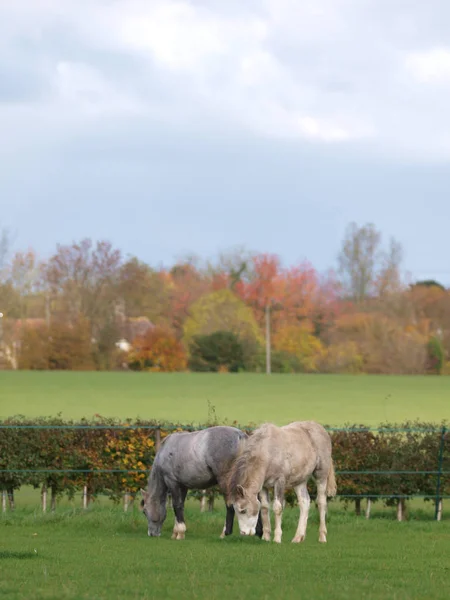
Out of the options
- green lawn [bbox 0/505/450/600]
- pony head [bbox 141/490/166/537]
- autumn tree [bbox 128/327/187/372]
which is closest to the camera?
green lawn [bbox 0/505/450/600]

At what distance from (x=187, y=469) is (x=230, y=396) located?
39.3 meters

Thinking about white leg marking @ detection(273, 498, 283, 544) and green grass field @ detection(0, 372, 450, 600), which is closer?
green grass field @ detection(0, 372, 450, 600)

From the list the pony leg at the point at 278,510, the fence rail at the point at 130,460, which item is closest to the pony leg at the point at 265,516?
the pony leg at the point at 278,510

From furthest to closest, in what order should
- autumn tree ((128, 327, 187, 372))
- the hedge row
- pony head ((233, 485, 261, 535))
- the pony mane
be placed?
autumn tree ((128, 327, 187, 372))
the hedge row
the pony mane
pony head ((233, 485, 261, 535))

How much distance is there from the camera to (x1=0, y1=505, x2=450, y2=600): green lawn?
29.9 feet

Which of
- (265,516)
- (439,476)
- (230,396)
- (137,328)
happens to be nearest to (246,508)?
(265,516)

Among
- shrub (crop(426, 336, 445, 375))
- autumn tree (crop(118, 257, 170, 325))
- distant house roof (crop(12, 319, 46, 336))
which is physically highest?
autumn tree (crop(118, 257, 170, 325))

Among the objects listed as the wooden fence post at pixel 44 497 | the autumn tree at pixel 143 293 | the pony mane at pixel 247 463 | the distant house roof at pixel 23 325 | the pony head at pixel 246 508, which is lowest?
the wooden fence post at pixel 44 497

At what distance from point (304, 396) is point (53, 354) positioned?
109ft

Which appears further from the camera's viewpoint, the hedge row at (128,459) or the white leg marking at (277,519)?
the hedge row at (128,459)

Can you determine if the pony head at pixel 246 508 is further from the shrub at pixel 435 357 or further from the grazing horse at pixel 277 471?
the shrub at pixel 435 357

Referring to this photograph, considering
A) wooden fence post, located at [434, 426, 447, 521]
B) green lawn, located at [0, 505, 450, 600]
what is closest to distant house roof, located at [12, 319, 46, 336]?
wooden fence post, located at [434, 426, 447, 521]

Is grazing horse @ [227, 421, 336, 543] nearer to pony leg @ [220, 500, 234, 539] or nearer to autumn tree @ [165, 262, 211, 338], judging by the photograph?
pony leg @ [220, 500, 234, 539]

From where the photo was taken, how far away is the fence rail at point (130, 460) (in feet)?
59.8
